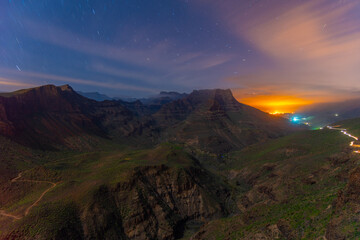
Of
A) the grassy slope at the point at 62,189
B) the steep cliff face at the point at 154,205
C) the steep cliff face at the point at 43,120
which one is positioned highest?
the steep cliff face at the point at 43,120

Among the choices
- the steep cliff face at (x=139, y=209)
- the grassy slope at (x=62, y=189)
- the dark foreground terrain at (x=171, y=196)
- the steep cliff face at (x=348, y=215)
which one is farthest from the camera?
the steep cliff face at (x=139, y=209)

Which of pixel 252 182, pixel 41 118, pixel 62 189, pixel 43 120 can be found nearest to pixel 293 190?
pixel 252 182

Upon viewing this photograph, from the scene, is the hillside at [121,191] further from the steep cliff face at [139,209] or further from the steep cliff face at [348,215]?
the steep cliff face at [348,215]

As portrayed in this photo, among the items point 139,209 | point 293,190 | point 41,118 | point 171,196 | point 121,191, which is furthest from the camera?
point 41,118

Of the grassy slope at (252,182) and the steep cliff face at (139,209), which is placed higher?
the grassy slope at (252,182)

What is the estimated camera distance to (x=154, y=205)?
6316cm

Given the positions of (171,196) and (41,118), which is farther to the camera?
(41,118)

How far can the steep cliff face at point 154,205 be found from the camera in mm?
54969

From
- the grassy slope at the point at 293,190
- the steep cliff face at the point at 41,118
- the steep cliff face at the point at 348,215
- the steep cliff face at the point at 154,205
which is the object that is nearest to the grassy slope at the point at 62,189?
the steep cliff face at the point at 154,205

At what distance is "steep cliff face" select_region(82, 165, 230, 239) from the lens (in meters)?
55.0

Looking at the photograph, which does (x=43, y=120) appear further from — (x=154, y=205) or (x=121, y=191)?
(x=154, y=205)

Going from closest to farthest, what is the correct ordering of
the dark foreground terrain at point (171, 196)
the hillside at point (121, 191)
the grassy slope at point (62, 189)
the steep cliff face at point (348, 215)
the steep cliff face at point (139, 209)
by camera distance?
the steep cliff face at point (348, 215)
the dark foreground terrain at point (171, 196)
the grassy slope at point (62, 189)
the steep cliff face at point (139, 209)
the hillside at point (121, 191)

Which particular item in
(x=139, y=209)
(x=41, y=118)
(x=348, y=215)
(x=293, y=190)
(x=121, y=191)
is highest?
(x=348, y=215)

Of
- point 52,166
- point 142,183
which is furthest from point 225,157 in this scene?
point 52,166
